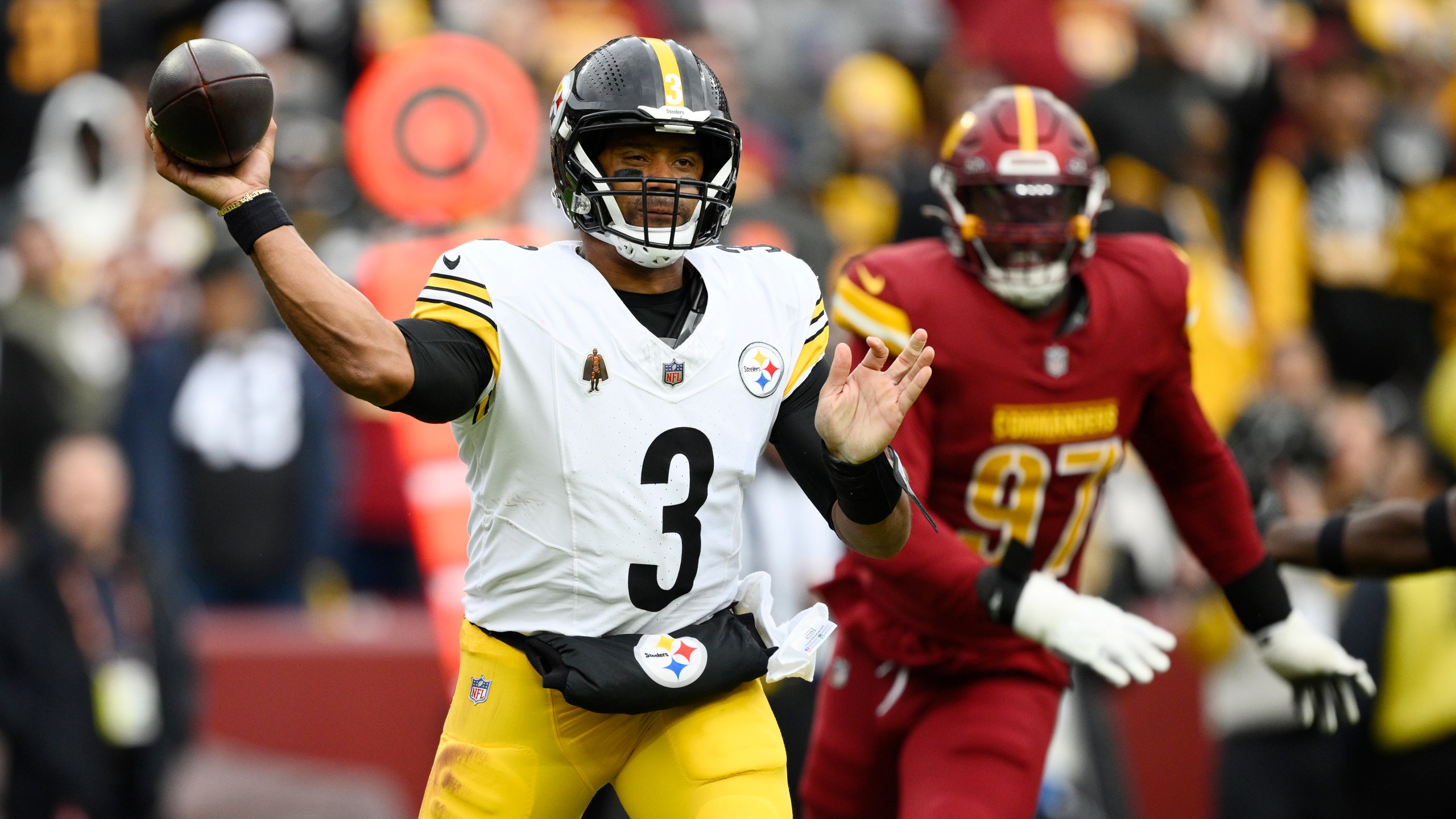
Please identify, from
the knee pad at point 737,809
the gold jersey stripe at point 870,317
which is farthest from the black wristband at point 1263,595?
the knee pad at point 737,809

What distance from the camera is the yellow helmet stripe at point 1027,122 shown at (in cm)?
475

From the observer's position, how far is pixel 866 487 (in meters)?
3.64

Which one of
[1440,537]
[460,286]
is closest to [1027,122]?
[1440,537]

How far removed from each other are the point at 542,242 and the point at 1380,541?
11.0 ft

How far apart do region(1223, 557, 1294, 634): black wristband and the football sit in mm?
2770

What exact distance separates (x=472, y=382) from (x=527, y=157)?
3694 mm

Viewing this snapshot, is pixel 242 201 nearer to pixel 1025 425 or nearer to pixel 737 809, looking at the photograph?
pixel 737 809

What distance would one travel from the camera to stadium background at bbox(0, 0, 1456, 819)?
22.9 feet

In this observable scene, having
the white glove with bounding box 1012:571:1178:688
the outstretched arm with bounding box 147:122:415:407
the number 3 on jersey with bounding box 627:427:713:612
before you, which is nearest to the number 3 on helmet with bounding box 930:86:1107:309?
the white glove with bounding box 1012:571:1178:688

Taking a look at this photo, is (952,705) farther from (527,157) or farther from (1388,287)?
(1388,287)

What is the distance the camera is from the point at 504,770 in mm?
3709

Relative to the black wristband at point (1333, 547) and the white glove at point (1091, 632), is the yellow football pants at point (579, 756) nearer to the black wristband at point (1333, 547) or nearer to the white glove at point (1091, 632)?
the white glove at point (1091, 632)

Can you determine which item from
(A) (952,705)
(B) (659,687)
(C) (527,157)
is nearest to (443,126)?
(C) (527,157)

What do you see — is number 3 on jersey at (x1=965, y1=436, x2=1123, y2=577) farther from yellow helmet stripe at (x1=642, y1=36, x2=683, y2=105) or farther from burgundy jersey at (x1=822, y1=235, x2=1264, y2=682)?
yellow helmet stripe at (x1=642, y1=36, x2=683, y2=105)
